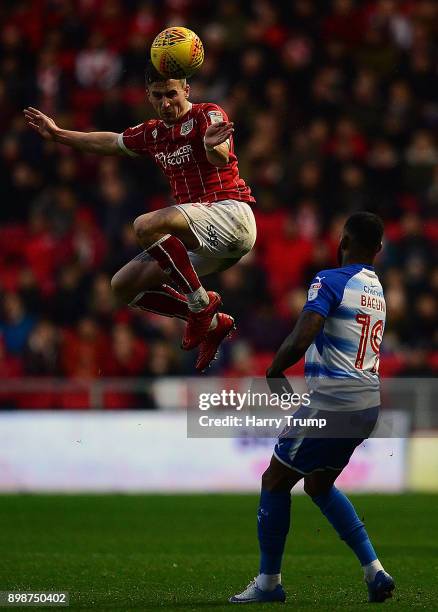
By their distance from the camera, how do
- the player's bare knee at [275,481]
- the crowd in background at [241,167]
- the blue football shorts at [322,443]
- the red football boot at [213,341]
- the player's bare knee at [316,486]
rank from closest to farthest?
1. the blue football shorts at [322,443]
2. the player's bare knee at [275,481]
3. the player's bare knee at [316,486]
4. the red football boot at [213,341]
5. the crowd in background at [241,167]

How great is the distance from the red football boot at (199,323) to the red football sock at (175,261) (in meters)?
0.16

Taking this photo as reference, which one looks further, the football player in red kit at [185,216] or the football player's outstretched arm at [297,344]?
the football player in red kit at [185,216]

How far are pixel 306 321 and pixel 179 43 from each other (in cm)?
162

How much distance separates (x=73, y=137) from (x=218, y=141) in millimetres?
1328

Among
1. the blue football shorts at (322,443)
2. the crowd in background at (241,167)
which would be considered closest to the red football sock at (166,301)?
the blue football shorts at (322,443)

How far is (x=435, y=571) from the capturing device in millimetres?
9086

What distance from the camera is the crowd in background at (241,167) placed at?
570 inches

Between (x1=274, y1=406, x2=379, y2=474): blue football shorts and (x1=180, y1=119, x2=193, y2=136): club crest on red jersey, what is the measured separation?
164 centimetres

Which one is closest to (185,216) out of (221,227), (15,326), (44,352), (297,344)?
(221,227)

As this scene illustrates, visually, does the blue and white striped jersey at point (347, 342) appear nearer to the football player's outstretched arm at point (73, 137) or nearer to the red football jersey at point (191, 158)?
the red football jersey at point (191, 158)

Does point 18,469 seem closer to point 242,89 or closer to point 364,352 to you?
point 242,89

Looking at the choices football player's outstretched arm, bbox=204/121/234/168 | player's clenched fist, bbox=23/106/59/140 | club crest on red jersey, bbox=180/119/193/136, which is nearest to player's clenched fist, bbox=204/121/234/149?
football player's outstretched arm, bbox=204/121/234/168

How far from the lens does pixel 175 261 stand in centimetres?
745

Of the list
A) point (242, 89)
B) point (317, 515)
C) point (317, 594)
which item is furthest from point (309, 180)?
point (317, 594)
